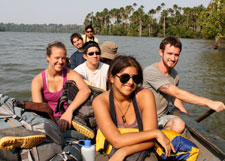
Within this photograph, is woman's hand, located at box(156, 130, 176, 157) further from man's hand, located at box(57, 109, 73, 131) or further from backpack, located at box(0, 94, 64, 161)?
man's hand, located at box(57, 109, 73, 131)

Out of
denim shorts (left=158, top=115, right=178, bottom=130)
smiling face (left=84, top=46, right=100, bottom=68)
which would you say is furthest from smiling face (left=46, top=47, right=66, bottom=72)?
denim shorts (left=158, top=115, right=178, bottom=130)

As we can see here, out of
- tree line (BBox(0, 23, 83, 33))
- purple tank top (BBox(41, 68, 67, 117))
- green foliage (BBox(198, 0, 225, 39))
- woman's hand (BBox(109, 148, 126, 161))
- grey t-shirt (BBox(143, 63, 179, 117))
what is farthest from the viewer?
tree line (BBox(0, 23, 83, 33))

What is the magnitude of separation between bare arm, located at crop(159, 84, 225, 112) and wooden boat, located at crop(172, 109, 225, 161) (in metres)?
0.30

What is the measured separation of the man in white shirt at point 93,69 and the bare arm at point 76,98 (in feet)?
1.77

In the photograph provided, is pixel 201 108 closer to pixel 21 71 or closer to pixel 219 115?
pixel 219 115

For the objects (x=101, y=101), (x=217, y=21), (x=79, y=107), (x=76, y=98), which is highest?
(x=217, y=21)

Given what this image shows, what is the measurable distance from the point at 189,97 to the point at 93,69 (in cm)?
158

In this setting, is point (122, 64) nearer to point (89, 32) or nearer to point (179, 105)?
point (179, 105)

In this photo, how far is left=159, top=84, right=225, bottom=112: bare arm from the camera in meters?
2.56

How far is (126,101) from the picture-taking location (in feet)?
7.64

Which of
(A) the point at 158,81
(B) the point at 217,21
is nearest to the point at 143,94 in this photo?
(A) the point at 158,81

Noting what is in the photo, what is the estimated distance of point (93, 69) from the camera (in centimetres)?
383

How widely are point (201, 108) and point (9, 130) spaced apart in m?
6.63

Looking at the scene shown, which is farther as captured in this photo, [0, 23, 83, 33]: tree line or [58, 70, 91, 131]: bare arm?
[0, 23, 83, 33]: tree line
